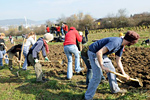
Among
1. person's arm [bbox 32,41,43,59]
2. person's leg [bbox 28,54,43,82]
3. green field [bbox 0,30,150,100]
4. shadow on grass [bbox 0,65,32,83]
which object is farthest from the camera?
shadow on grass [bbox 0,65,32,83]

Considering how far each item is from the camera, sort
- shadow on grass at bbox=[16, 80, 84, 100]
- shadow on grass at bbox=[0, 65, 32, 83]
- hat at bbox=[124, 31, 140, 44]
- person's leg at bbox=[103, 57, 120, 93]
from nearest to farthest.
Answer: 1. hat at bbox=[124, 31, 140, 44]
2. person's leg at bbox=[103, 57, 120, 93]
3. shadow on grass at bbox=[16, 80, 84, 100]
4. shadow on grass at bbox=[0, 65, 32, 83]

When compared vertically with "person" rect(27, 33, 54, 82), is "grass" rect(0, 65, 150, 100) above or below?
below

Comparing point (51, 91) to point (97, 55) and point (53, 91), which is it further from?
point (97, 55)

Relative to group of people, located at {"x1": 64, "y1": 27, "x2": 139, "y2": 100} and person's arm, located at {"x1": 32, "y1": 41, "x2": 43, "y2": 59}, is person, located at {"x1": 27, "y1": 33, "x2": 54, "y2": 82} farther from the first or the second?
group of people, located at {"x1": 64, "y1": 27, "x2": 139, "y2": 100}

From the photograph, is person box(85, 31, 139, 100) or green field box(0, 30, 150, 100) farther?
green field box(0, 30, 150, 100)

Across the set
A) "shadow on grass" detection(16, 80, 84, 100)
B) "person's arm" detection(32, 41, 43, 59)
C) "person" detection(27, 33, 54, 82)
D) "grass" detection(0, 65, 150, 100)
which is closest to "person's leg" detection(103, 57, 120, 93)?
"grass" detection(0, 65, 150, 100)

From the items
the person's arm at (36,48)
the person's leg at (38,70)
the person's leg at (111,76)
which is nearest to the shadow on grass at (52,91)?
the person's leg at (38,70)

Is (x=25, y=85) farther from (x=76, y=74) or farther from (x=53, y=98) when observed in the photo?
(x=76, y=74)

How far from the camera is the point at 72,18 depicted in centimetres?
3881

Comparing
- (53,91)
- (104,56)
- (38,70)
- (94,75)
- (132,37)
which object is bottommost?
(53,91)

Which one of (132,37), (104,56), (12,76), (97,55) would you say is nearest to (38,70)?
(12,76)

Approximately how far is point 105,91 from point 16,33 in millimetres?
47649

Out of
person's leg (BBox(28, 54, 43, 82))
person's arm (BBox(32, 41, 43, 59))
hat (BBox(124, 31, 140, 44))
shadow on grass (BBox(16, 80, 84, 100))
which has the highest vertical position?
hat (BBox(124, 31, 140, 44))

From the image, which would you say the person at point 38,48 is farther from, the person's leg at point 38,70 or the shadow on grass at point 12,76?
the shadow on grass at point 12,76
